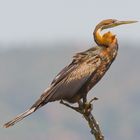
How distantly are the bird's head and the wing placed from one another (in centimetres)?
38

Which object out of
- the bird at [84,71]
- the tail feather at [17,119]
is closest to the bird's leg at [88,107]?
the bird at [84,71]

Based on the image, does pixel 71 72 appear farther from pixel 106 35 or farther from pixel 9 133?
pixel 9 133

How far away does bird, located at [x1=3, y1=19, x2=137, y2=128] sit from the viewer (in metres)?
15.0

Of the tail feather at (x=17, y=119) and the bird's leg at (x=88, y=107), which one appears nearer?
the bird's leg at (x=88, y=107)

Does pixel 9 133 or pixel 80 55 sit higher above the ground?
pixel 9 133

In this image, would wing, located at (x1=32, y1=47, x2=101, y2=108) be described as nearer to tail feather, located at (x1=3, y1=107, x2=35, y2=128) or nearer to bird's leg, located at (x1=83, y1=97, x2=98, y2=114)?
tail feather, located at (x1=3, y1=107, x2=35, y2=128)

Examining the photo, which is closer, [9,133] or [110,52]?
[110,52]

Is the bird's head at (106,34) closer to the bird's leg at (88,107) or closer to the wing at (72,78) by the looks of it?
the wing at (72,78)

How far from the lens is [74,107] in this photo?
14.5 metres

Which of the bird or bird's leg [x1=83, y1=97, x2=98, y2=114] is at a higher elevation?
the bird

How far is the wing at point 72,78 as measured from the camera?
14953 mm

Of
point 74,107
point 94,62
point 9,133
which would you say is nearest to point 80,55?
point 94,62

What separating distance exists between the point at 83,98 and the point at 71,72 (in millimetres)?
443

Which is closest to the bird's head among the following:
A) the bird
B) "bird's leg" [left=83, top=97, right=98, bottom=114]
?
the bird
